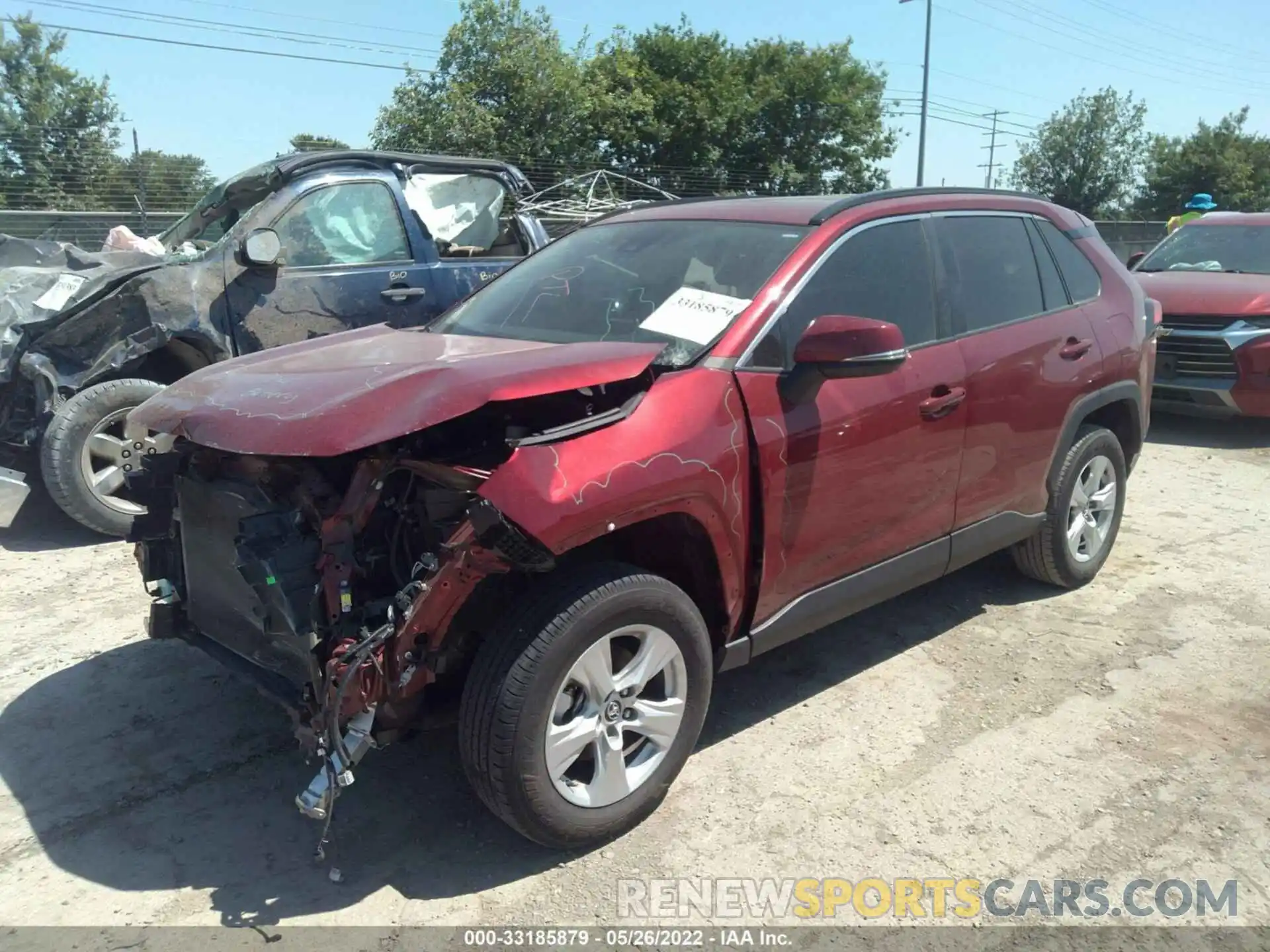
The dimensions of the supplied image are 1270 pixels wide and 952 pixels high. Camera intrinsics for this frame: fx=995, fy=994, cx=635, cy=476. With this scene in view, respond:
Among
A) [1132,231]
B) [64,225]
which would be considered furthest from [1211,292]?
[1132,231]

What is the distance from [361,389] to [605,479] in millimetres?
757

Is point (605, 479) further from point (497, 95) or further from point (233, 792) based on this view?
point (497, 95)

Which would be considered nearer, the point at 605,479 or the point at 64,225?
the point at 605,479

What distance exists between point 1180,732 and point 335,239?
5272mm

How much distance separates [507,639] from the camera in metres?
2.73

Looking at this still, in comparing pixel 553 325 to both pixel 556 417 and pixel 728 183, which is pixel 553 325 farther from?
pixel 728 183

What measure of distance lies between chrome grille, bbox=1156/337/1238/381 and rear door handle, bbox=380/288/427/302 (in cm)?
607

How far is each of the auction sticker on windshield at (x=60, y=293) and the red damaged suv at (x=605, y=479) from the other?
264 cm

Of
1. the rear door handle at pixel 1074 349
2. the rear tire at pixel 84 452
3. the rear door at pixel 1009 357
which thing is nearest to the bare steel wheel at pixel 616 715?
the rear door at pixel 1009 357

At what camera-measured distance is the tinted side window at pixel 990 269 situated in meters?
4.10

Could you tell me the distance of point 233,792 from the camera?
10.8 ft

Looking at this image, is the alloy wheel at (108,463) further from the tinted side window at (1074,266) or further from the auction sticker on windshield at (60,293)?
the tinted side window at (1074,266)

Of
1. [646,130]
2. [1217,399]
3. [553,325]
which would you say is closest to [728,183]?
[646,130]

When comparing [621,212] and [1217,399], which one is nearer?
[621,212]
